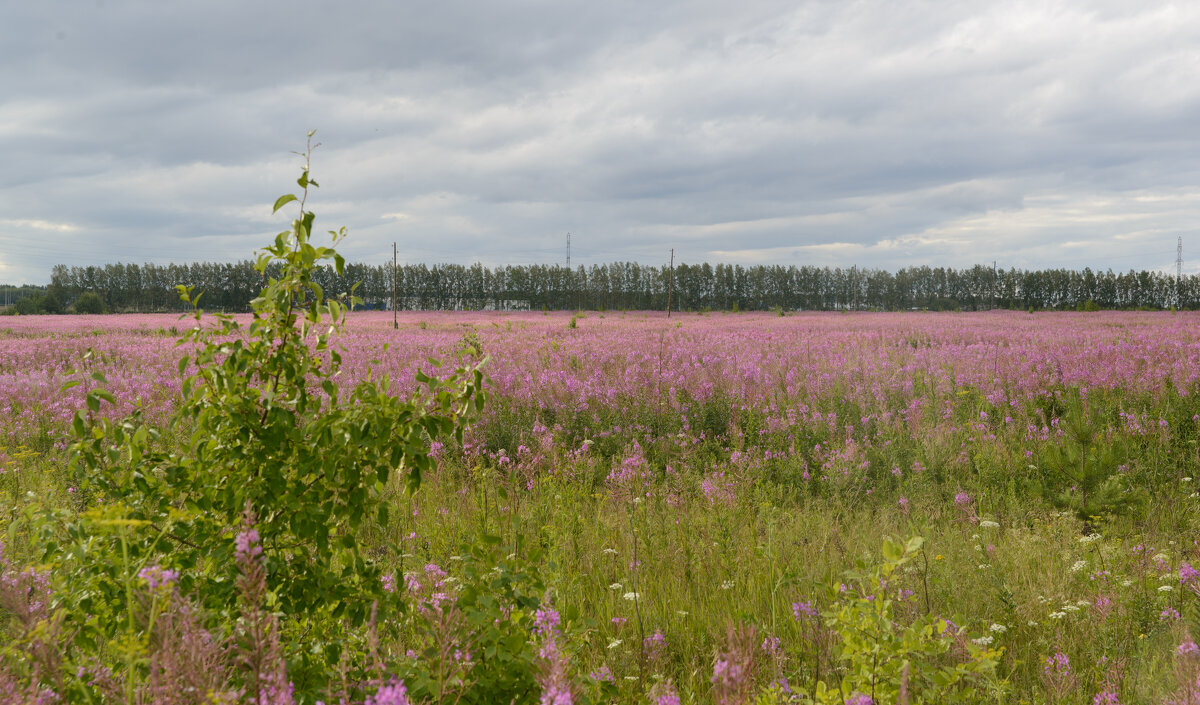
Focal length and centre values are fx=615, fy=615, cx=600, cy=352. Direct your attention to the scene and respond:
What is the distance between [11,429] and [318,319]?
868 cm

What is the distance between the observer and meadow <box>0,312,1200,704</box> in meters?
1.99

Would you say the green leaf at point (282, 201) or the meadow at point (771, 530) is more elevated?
the green leaf at point (282, 201)

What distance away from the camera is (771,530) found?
337 cm

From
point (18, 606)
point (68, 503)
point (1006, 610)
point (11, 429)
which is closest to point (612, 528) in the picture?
point (1006, 610)

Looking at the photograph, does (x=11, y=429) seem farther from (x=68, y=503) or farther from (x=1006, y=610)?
(x=1006, y=610)

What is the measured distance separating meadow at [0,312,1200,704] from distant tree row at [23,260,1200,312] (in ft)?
294

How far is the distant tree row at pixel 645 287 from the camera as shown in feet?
330

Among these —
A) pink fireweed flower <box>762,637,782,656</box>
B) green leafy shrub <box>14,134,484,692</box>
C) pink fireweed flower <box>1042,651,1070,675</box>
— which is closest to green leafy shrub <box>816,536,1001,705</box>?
pink fireweed flower <box>762,637,782,656</box>

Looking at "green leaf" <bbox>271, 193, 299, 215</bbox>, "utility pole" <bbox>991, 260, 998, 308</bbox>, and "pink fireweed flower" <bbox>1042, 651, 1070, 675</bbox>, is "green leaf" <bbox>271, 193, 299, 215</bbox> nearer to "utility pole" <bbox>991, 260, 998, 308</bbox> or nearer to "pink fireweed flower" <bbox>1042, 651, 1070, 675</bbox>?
"pink fireweed flower" <bbox>1042, 651, 1070, 675</bbox>

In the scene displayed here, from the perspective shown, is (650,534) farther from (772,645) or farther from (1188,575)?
(1188,575)

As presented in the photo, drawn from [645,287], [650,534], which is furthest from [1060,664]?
[645,287]

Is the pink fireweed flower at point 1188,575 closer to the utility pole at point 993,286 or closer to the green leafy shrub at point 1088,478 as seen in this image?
the green leafy shrub at point 1088,478

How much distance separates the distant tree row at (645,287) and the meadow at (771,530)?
3528 inches

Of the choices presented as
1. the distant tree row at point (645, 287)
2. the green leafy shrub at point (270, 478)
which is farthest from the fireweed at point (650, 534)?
the distant tree row at point (645, 287)
